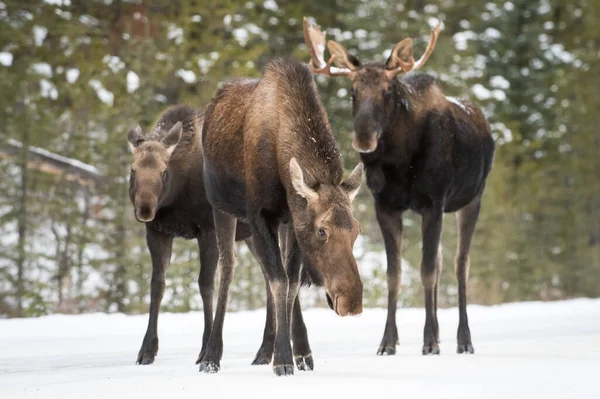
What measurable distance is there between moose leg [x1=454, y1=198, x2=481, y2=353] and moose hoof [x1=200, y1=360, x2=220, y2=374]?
2875mm

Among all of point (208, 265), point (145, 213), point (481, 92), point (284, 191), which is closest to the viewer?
point (284, 191)

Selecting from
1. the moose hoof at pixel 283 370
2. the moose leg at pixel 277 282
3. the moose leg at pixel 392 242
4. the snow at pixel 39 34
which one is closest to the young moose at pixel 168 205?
the moose leg at pixel 392 242

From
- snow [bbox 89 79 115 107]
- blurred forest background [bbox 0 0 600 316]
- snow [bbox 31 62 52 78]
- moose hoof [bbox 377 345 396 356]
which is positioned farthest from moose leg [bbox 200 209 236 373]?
snow [bbox 31 62 52 78]

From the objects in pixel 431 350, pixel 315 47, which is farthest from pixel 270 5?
pixel 431 350

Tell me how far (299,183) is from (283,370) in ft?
4.36

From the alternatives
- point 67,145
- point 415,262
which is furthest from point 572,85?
point 67,145

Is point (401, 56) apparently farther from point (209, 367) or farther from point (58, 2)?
point (58, 2)

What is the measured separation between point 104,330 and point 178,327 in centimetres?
95

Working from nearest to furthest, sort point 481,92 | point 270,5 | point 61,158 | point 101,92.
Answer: point 61,158 < point 101,92 < point 270,5 < point 481,92

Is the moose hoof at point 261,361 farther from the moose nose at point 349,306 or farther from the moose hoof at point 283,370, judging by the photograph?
the moose nose at point 349,306

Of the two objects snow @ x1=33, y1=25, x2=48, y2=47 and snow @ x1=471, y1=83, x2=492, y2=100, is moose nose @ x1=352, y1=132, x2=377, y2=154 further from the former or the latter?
snow @ x1=471, y1=83, x2=492, y2=100

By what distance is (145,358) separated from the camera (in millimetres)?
8555

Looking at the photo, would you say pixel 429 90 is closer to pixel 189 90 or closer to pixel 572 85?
pixel 189 90

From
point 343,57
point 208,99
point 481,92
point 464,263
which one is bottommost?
point 464,263
